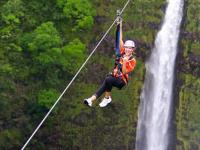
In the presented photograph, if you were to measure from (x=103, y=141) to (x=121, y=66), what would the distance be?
46.7 ft

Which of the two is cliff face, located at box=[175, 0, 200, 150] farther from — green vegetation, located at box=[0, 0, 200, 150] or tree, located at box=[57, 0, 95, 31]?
tree, located at box=[57, 0, 95, 31]

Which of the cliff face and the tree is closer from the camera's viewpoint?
the cliff face

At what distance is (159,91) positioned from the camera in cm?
3036

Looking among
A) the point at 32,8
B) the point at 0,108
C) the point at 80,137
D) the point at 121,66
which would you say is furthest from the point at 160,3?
the point at 121,66

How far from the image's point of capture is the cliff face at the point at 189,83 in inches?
1127

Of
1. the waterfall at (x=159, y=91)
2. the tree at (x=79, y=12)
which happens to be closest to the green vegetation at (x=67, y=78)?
the tree at (x=79, y=12)

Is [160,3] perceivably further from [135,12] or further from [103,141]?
[103,141]

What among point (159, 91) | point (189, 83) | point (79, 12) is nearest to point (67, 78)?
point (79, 12)

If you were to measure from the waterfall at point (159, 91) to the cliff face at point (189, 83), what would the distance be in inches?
19.3

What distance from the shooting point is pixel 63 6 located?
3050cm

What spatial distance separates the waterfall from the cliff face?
490mm

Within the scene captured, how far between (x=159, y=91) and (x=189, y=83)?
1.77m

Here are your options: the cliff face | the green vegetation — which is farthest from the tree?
the cliff face

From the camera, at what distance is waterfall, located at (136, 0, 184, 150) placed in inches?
1161
